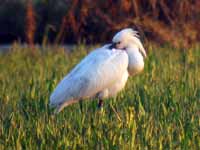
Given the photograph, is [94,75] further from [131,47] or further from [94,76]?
[131,47]

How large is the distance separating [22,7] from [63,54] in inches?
222

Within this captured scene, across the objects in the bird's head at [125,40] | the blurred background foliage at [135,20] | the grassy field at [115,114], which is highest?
the bird's head at [125,40]

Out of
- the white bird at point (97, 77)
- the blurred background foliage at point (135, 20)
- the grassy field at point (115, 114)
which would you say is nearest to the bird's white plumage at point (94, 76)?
the white bird at point (97, 77)

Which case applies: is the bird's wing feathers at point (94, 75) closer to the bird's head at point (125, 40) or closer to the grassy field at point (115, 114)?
the grassy field at point (115, 114)

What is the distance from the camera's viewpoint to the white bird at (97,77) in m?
7.55

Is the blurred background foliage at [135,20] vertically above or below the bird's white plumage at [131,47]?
below

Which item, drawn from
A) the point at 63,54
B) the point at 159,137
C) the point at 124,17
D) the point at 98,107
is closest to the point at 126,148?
the point at 159,137

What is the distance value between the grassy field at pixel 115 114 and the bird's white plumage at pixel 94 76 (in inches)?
5.9

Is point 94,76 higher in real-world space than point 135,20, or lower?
higher

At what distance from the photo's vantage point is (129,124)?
20.0 ft

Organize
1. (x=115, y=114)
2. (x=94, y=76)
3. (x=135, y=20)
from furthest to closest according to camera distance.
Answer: (x=135, y=20) → (x=94, y=76) → (x=115, y=114)

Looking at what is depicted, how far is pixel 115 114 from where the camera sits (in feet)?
23.0

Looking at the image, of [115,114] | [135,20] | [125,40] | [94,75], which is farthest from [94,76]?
[135,20]

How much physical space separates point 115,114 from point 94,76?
2.51 ft
